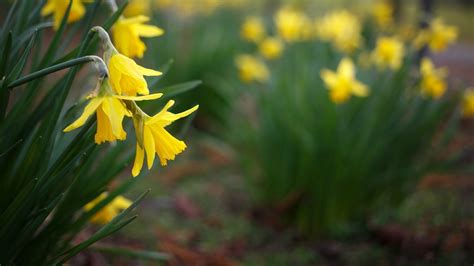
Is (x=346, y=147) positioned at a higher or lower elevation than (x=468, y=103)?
lower

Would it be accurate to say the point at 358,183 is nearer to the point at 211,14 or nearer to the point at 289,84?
the point at 289,84

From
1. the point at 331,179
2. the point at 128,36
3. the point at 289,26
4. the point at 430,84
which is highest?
the point at 128,36

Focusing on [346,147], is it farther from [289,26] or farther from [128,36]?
[128,36]

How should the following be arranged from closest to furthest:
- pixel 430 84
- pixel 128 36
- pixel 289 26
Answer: pixel 128 36 < pixel 430 84 < pixel 289 26

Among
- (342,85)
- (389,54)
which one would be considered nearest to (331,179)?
(342,85)

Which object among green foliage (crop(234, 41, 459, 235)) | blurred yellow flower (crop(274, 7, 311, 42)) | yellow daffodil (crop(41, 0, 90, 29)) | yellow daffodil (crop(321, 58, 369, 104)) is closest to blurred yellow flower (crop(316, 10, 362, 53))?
blurred yellow flower (crop(274, 7, 311, 42))

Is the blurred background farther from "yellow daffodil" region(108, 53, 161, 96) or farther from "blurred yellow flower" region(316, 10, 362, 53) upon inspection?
"yellow daffodil" region(108, 53, 161, 96)
